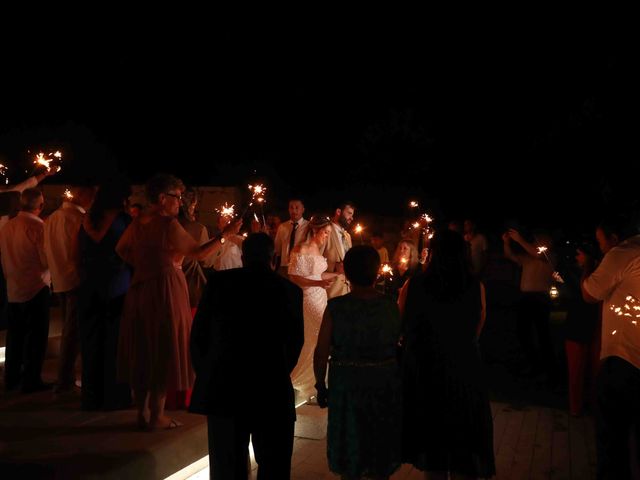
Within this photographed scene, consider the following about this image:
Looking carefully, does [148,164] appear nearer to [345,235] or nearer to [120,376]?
[345,235]

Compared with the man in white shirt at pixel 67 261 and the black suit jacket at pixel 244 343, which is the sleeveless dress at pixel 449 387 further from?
the man in white shirt at pixel 67 261

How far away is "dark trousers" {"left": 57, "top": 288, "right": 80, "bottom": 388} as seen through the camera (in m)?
5.93

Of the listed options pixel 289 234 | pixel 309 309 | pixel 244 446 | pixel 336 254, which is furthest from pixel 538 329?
pixel 244 446

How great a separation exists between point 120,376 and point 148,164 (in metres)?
17.4

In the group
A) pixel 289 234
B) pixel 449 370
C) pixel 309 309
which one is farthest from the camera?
pixel 289 234

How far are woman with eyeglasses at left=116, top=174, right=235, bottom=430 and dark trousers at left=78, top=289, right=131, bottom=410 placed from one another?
638 millimetres

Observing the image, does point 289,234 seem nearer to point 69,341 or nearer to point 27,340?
point 69,341

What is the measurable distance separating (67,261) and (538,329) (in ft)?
21.7

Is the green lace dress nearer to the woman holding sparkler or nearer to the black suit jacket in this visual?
the woman holding sparkler

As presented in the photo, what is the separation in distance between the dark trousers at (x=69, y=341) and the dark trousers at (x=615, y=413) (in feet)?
15.6

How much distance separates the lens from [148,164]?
2123 centimetres

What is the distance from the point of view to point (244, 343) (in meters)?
3.67

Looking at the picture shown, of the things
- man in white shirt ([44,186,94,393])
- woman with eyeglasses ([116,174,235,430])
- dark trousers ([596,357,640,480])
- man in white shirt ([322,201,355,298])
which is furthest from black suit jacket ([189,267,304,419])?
man in white shirt ([322,201,355,298])

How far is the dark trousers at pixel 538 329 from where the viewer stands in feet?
28.8
